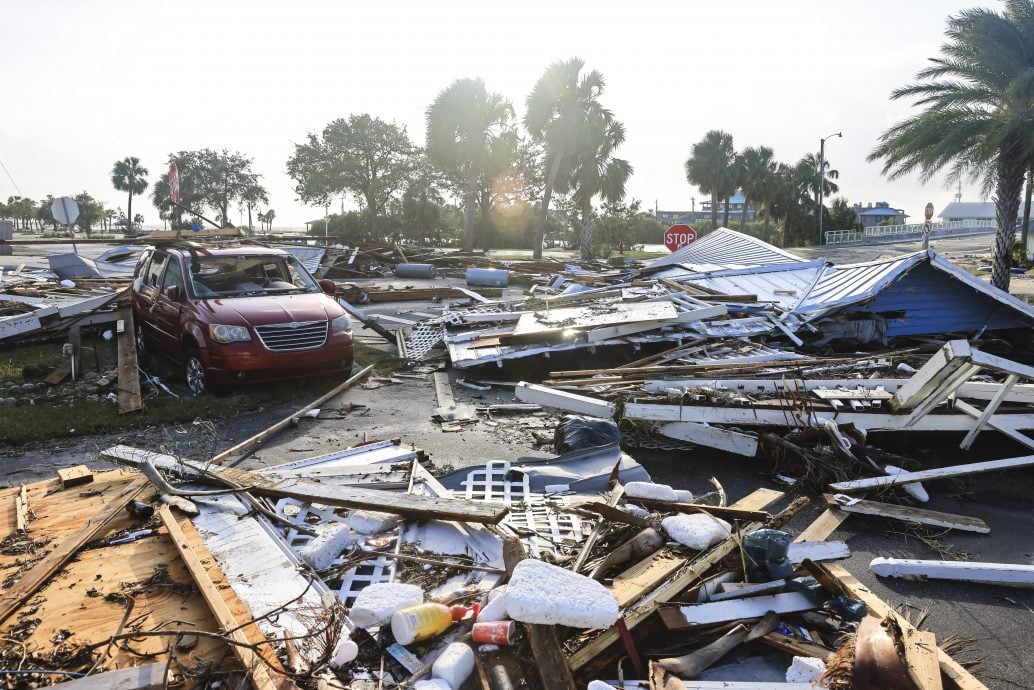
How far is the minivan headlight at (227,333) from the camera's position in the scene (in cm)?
758

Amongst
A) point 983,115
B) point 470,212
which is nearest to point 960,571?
point 983,115

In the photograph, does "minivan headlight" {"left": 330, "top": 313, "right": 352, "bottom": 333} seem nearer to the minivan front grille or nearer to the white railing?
the minivan front grille

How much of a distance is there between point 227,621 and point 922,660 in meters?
3.05

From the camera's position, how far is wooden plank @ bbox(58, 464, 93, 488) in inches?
176

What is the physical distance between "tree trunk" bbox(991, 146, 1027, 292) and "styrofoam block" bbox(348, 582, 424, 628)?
21.3 m

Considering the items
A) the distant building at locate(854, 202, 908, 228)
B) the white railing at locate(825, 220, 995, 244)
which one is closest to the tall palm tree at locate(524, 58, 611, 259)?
the white railing at locate(825, 220, 995, 244)

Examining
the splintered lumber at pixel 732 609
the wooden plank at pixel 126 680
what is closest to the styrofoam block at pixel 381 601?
the wooden plank at pixel 126 680

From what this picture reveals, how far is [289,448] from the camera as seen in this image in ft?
21.5

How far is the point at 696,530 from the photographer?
3.69 metres

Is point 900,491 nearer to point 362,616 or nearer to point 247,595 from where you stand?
point 362,616

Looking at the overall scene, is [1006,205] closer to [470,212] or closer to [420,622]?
[420,622]

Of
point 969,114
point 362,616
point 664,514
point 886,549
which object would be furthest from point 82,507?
point 969,114

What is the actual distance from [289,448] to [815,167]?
56.3 metres

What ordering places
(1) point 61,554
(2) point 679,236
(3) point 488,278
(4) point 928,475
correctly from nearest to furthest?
(1) point 61,554 → (4) point 928,475 → (2) point 679,236 → (3) point 488,278
